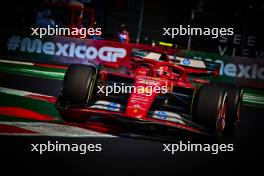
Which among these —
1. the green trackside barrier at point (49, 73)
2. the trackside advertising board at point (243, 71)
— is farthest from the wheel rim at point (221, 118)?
the trackside advertising board at point (243, 71)

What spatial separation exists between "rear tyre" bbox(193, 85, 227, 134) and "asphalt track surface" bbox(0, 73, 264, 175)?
380 mm

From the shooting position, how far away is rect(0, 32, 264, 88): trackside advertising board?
1408cm

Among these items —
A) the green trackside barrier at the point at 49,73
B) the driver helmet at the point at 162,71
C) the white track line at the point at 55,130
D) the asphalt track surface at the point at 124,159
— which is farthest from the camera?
the green trackside barrier at the point at 49,73

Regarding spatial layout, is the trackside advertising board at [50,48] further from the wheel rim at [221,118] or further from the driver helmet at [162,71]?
the wheel rim at [221,118]

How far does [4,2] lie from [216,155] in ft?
58.5

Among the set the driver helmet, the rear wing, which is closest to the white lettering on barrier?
the rear wing

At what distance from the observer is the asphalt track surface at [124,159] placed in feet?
14.4

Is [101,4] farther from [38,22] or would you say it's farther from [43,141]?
[43,141]

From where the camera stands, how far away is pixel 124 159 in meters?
4.95

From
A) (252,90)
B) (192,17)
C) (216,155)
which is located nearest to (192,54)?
(252,90)

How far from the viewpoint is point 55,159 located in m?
4.68

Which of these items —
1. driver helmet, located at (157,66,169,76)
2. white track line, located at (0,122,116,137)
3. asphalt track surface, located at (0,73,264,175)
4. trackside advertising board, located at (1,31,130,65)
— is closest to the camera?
asphalt track surface, located at (0,73,264,175)

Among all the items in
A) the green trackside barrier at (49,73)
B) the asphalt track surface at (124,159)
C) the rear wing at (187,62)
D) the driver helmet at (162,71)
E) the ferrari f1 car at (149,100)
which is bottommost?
the asphalt track surface at (124,159)

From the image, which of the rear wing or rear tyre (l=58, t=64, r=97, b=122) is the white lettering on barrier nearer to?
the rear wing
